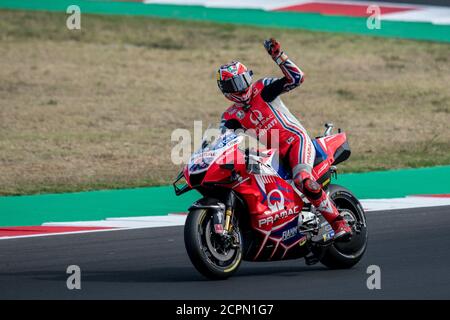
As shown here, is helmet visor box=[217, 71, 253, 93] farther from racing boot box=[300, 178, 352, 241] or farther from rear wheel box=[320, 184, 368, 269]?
rear wheel box=[320, 184, 368, 269]

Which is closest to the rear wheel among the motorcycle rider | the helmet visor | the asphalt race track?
the asphalt race track

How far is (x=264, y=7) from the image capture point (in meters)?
26.5

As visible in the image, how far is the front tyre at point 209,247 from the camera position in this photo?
30.0 ft

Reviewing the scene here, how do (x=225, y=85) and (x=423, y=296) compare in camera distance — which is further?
(x=225, y=85)

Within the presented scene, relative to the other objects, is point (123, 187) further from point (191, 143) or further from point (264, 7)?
point (264, 7)

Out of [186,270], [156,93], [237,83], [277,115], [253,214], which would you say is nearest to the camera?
[253,214]

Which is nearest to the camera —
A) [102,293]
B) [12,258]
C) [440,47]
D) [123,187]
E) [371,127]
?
[102,293]

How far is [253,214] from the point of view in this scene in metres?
9.52

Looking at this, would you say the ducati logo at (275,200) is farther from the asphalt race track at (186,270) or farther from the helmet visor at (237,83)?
the helmet visor at (237,83)

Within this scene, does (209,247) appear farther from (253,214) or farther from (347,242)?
(347,242)

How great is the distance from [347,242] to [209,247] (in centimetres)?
144

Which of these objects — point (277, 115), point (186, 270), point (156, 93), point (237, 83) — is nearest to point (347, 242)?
point (277, 115)
